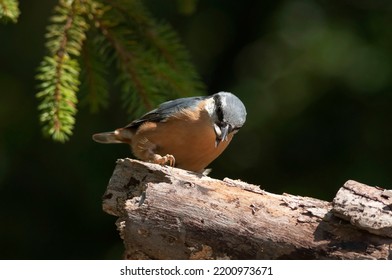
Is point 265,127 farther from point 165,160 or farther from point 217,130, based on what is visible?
point 165,160

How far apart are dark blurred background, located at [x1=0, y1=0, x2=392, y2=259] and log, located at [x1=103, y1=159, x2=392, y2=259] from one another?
8.22 ft

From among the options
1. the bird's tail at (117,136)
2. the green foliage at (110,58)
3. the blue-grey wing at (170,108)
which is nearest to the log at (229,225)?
the green foliage at (110,58)

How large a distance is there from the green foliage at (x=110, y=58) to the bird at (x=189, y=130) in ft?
0.50

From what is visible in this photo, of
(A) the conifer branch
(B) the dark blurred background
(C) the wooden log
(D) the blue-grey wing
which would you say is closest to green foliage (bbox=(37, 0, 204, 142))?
(A) the conifer branch

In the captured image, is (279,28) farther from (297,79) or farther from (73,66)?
(73,66)

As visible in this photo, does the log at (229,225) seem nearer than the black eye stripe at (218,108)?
Yes

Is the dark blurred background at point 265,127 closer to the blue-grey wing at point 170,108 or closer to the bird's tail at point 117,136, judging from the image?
the bird's tail at point 117,136

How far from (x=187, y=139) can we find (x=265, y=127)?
1.87m

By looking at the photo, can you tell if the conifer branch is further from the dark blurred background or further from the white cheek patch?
the dark blurred background

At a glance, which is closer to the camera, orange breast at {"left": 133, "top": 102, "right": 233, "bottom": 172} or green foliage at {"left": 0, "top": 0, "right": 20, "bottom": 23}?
green foliage at {"left": 0, "top": 0, "right": 20, "bottom": 23}

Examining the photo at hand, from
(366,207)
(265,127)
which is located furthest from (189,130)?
(265,127)

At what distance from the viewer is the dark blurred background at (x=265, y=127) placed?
5438 mm

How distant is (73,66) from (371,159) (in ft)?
8.89

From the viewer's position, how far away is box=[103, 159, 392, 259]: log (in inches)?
106
